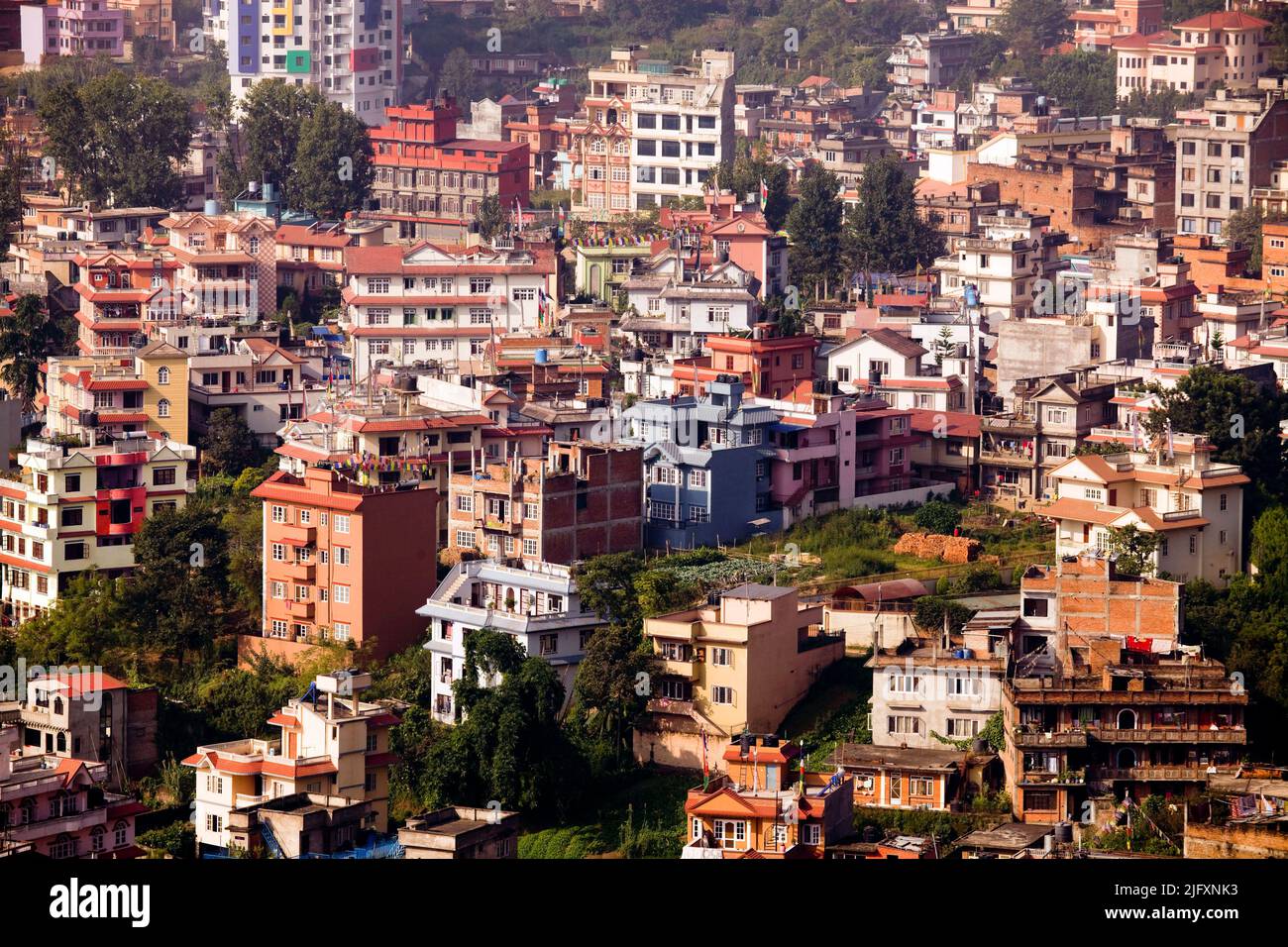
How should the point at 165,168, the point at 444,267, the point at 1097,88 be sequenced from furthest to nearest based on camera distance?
the point at 1097,88 < the point at 165,168 < the point at 444,267

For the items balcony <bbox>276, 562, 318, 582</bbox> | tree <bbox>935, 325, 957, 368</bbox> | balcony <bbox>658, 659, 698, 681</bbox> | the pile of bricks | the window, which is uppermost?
tree <bbox>935, 325, 957, 368</bbox>

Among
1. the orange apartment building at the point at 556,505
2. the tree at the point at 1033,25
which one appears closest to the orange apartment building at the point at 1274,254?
the orange apartment building at the point at 556,505

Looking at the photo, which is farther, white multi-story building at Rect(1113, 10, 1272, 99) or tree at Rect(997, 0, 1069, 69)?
tree at Rect(997, 0, 1069, 69)

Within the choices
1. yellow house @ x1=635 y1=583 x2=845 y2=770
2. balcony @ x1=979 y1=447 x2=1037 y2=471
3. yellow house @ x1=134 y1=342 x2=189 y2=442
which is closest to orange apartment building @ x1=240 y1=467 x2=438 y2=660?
yellow house @ x1=635 y1=583 x2=845 y2=770

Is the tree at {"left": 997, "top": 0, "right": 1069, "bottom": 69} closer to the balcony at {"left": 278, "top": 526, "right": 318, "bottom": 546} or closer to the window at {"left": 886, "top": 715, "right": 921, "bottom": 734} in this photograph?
the balcony at {"left": 278, "top": 526, "right": 318, "bottom": 546}

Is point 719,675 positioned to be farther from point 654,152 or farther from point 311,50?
point 311,50
